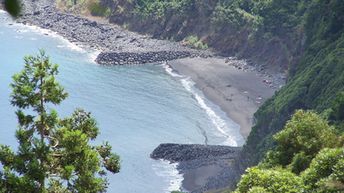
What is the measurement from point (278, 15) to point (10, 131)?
178 ft

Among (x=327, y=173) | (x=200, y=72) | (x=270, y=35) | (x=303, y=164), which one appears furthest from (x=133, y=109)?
(x=327, y=173)

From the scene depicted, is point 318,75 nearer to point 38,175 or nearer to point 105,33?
point 38,175

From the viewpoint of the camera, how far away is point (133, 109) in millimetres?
95312

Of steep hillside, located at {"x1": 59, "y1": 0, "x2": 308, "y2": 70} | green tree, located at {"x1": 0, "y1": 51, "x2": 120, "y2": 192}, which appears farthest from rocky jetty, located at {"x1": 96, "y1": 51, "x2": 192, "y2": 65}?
green tree, located at {"x1": 0, "y1": 51, "x2": 120, "y2": 192}

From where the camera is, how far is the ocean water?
7506cm

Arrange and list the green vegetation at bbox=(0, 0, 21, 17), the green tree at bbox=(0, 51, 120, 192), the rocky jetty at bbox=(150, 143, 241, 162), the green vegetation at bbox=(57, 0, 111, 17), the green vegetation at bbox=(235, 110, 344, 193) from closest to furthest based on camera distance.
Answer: the green vegetation at bbox=(0, 0, 21, 17), the green tree at bbox=(0, 51, 120, 192), the green vegetation at bbox=(235, 110, 344, 193), the rocky jetty at bbox=(150, 143, 241, 162), the green vegetation at bbox=(57, 0, 111, 17)

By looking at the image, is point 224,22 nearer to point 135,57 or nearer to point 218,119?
point 135,57

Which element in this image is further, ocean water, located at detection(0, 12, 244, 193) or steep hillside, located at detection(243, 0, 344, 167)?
ocean water, located at detection(0, 12, 244, 193)

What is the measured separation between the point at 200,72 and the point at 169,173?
133 ft

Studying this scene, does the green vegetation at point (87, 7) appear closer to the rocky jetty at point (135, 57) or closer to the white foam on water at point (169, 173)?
the rocky jetty at point (135, 57)

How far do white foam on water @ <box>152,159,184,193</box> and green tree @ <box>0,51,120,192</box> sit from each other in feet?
156

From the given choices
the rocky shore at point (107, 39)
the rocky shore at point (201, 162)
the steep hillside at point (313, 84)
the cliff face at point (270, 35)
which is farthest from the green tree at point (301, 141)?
the rocky shore at point (107, 39)

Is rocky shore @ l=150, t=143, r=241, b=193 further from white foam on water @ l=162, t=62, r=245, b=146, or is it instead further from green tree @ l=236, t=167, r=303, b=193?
green tree @ l=236, t=167, r=303, b=193

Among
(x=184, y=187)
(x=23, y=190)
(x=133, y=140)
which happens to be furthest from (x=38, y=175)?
(x=133, y=140)
